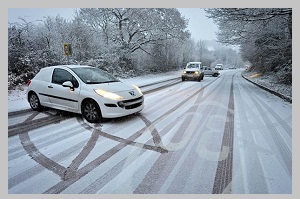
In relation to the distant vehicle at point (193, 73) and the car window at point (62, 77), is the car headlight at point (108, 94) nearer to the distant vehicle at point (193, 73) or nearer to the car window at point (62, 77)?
the car window at point (62, 77)

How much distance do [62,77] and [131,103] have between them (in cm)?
226

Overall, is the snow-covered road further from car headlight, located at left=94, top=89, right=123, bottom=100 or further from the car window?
the car window

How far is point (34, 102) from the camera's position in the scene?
6840mm

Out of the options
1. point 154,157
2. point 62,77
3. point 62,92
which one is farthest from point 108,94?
point 154,157

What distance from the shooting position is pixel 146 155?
3715 millimetres

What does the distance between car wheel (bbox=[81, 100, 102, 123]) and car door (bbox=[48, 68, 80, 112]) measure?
29 centimetres

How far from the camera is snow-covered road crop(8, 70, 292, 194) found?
2900mm

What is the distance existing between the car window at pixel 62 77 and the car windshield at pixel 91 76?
→ 20 centimetres

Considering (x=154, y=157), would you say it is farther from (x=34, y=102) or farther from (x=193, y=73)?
(x=193, y=73)

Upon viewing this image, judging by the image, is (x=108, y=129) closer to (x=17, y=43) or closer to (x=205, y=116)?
(x=205, y=116)

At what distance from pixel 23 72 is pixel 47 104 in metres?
7.31

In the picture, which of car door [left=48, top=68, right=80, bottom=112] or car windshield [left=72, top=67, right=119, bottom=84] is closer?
car door [left=48, top=68, right=80, bottom=112]

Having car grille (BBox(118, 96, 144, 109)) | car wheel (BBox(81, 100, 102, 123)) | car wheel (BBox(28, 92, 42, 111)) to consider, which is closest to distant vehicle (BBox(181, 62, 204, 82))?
car grille (BBox(118, 96, 144, 109))

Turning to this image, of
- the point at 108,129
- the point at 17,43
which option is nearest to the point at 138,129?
the point at 108,129
